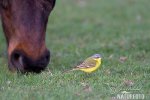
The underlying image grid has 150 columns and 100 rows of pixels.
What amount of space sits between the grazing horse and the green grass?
22 centimetres

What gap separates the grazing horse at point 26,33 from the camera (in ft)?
23.7

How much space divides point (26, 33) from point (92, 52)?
11.1 ft

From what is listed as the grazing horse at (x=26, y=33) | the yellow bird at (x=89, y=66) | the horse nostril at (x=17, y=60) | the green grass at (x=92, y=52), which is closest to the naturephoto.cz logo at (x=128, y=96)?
the green grass at (x=92, y=52)

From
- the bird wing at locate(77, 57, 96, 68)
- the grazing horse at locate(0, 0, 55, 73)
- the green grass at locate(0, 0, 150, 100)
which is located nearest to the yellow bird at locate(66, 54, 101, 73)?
the bird wing at locate(77, 57, 96, 68)

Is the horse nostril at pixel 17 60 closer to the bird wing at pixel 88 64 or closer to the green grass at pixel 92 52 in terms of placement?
the green grass at pixel 92 52

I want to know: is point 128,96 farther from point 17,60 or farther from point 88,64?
point 17,60

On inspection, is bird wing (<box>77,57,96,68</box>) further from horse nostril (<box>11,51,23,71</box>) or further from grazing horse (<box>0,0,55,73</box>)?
horse nostril (<box>11,51,23,71</box>)

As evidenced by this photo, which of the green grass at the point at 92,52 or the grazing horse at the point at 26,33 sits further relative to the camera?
the grazing horse at the point at 26,33

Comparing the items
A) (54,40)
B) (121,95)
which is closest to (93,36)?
(54,40)

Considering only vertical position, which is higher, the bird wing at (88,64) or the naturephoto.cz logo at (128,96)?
the naturephoto.cz logo at (128,96)

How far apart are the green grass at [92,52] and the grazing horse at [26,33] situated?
22 cm

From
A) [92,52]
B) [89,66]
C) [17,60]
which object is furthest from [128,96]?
[92,52]

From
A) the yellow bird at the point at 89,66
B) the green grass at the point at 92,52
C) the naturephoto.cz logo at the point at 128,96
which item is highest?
the naturephoto.cz logo at the point at 128,96

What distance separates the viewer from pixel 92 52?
419 inches
